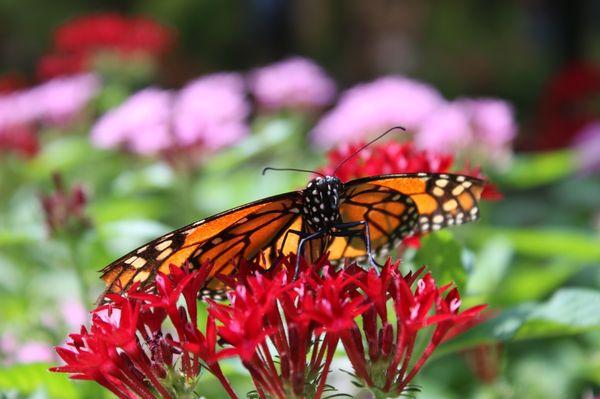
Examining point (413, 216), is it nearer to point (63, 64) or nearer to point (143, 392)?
point (143, 392)

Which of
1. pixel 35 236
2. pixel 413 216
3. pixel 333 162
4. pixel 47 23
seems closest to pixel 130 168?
pixel 35 236

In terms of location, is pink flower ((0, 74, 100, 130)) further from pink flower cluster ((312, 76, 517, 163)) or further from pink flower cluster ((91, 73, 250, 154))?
pink flower cluster ((312, 76, 517, 163))

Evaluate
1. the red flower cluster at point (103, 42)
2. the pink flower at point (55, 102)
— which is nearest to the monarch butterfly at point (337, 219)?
the pink flower at point (55, 102)

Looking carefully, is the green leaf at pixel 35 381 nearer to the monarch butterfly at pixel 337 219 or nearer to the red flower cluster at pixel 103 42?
the monarch butterfly at pixel 337 219

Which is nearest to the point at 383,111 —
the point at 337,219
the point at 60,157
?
the point at 60,157

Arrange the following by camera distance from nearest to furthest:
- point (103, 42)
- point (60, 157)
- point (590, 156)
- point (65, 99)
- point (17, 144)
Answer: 1. point (17, 144)
2. point (60, 157)
3. point (590, 156)
4. point (65, 99)
5. point (103, 42)

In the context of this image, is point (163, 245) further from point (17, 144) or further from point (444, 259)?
point (17, 144)
